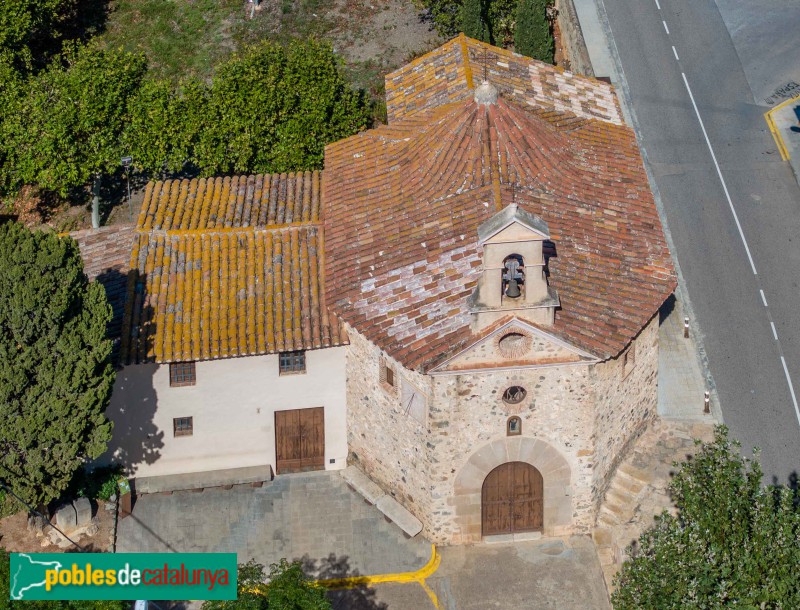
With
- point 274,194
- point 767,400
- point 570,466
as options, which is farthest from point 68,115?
point 767,400

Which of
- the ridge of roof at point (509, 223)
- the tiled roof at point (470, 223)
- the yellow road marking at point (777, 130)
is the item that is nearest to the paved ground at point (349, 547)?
the tiled roof at point (470, 223)

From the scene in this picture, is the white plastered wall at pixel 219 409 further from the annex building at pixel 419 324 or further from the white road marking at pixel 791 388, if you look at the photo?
the white road marking at pixel 791 388

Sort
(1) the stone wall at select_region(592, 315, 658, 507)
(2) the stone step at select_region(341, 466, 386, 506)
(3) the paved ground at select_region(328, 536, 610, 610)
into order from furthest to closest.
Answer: (2) the stone step at select_region(341, 466, 386, 506), (1) the stone wall at select_region(592, 315, 658, 507), (3) the paved ground at select_region(328, 536, 610, 610)

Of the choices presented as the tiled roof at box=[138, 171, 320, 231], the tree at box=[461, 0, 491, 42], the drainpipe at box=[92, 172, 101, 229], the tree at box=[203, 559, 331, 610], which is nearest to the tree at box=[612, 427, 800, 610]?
the tree at box=[203, 559, 331, 610]

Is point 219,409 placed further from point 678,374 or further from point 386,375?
point 678,374

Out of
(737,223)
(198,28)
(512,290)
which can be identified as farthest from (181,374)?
(198,28)

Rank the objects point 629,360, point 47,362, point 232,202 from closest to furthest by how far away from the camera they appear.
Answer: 1. point 47,362
2. point 629,360
3. point 232,202

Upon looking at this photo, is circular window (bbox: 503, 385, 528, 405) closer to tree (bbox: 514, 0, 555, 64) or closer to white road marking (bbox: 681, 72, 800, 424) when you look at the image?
white road marking (bbox: 681, 72, 800, 424)
